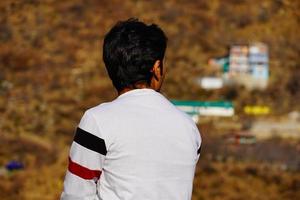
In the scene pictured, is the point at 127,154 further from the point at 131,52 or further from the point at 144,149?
the point at 131,52

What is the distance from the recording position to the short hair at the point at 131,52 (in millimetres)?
1809

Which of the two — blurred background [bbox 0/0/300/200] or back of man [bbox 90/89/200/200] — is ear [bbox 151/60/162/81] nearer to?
back of man [bbox 90/89/200/200]

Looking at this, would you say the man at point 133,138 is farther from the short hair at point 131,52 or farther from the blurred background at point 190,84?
the blurred background at point 190,84

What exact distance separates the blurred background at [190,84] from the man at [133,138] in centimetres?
905

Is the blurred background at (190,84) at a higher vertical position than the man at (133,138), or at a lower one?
lower

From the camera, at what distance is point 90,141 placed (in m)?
1.75

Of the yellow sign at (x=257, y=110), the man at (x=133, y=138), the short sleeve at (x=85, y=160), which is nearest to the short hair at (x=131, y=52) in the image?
the man at (x=133, y=138)

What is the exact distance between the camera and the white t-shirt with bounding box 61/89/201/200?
1759 mm

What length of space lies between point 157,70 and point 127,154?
0.27 meters

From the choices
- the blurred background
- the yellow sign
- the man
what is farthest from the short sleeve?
the yellow sign

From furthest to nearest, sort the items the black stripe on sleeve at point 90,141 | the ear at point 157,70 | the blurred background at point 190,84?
the blurred background at point 190,84 < the ear at point 157,70 < the black stripe on sleeve at point 90,141

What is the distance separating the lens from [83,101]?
14.5 m

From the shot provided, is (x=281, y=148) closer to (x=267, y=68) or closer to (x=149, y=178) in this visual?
(x=267, y=68)

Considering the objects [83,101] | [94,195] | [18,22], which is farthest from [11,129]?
[94,195]
